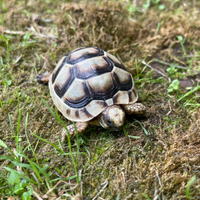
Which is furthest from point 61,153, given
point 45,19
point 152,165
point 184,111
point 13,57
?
point 45,19

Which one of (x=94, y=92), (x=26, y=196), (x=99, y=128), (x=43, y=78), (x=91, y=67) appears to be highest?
(x=91, y=67)

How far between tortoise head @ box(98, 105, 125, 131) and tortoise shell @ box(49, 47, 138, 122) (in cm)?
6

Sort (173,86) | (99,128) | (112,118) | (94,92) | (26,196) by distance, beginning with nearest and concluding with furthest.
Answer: (26,196) < (112,118) < (94,92) < (99,128) < (173,86)

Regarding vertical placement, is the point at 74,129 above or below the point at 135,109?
below

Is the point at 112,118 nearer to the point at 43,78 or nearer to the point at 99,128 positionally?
the point at 99,128

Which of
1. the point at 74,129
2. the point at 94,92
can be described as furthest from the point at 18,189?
the point at 94,92

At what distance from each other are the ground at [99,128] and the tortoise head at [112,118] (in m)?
0.20

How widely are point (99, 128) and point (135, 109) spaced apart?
0.50 metres

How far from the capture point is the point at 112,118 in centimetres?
204

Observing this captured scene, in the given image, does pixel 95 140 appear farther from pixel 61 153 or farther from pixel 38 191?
pixel 38 191

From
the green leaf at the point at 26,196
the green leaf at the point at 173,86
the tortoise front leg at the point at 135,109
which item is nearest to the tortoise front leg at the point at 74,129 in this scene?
the tortoise front leg at the point at 135,109

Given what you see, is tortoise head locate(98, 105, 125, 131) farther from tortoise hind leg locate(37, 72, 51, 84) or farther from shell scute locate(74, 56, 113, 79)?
tortoise hind leg locate(37, 72, 51, 84)

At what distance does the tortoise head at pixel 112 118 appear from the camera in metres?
2.04

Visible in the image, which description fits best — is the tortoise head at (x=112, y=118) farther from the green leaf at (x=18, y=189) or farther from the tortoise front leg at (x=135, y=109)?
the green leaf at (x=18, y=189)
